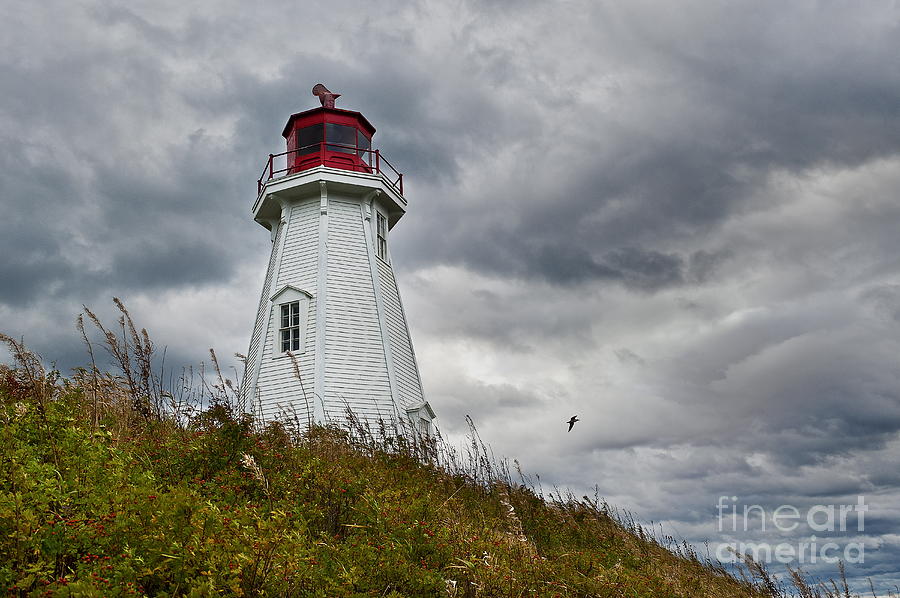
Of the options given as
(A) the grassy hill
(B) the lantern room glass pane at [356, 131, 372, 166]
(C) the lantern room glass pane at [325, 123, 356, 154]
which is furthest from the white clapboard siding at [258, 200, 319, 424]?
(A) the grassy hill

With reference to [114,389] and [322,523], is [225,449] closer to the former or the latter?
[322,523]

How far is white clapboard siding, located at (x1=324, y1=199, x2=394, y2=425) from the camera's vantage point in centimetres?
1797

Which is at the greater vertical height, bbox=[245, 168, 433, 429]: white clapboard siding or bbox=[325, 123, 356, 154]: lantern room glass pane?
bbox=[325, 123, 356, 154]: lantern room glass pane

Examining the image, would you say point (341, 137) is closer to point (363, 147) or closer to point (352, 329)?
point (363, 147)

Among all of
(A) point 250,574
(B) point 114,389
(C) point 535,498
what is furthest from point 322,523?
(C) point 535,498

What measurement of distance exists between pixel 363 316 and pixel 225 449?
12.1 meters

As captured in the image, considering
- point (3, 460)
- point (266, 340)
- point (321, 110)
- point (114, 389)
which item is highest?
point (321, 110)

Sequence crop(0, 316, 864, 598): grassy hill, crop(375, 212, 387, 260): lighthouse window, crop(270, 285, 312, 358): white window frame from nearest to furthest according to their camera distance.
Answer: crop(0, 316, 864, 598): grassy hill < crop(270, 285, 312, 358): white window frame < crop(375, 212, 387, 260): lighthouse window

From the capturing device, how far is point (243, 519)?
502 cm

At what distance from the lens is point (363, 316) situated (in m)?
19.2

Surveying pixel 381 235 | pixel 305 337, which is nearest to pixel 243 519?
pixel 305 337

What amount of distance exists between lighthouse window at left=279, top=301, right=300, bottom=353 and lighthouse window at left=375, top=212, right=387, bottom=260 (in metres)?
3.14

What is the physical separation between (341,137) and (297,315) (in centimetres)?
592

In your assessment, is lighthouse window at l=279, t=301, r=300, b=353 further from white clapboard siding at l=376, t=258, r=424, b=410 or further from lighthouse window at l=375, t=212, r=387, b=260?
lighthouse window at l=375, t=212, r=387, b=260
